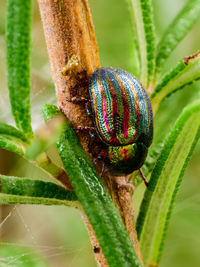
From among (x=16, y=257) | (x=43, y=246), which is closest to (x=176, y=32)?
(x=16, y=257)

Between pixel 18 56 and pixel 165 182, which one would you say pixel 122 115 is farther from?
pixel 18 56

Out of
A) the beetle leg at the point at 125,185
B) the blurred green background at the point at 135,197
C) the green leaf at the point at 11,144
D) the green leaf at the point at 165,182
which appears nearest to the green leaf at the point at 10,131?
the green leaf at the point at 11,144

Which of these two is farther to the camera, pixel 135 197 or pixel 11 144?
pixel 135 197

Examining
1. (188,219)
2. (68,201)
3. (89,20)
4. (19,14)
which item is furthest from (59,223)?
(19,14)

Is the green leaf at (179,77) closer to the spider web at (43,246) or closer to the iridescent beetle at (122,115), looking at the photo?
the iridescent beetle at (122,115)

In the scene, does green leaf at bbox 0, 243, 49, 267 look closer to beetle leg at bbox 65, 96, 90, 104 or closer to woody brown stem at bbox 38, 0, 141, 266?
woody brown stem at bbox 38, 0, 141, 266
